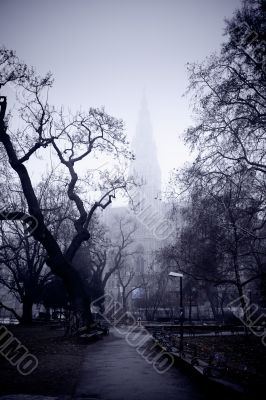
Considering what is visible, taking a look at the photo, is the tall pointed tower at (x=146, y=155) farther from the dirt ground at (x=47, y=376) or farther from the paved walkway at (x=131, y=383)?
the paved walkway at (x=131, y=383)

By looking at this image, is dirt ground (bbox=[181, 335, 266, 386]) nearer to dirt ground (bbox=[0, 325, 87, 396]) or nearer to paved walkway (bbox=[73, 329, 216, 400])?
paved walkway (bbox=[73, 329, 216, 400])

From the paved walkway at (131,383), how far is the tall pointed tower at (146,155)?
93.4 metres

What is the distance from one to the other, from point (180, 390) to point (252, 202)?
1104 cm

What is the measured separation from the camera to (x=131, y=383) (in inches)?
294

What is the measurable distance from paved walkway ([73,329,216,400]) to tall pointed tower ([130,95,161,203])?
306 feet

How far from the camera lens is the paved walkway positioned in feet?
20.9

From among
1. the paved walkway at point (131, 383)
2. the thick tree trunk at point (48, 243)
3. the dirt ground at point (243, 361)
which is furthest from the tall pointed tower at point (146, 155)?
the paved walkway at point (131, 383)

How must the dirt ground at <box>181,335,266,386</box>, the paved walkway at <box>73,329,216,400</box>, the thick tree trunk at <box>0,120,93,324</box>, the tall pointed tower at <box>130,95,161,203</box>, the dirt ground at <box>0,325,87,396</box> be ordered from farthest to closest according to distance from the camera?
the tall pointed tower at <box>130,95,161,203</box>, the thick tree trunk at <box>0,120,93,324</box>, the dirt ground at <box>0,325,87,396</box>, the paved walkway at <box>73,329,216,400</box>, the dirt ground at <box>181,335,266,386</box>

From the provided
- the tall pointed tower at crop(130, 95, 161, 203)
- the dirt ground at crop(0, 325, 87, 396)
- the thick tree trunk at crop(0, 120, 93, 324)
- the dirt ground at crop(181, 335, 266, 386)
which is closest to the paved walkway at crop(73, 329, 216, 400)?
the dirt ground at crop(0, 325, 87, 396)

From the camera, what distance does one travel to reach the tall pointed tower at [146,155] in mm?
111625

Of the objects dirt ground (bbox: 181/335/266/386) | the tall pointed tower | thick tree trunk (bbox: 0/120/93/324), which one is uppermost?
the tall pointed tower

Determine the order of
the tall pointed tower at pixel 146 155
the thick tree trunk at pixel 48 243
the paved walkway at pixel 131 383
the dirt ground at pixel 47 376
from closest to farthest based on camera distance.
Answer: the paved walkway at pixel 131 383 → the dirt ground at pixel 47 376 → the thick tree trunk at pixel 48 243 → the tall pointed tower at pixel 146 155

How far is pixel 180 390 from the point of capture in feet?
22.3

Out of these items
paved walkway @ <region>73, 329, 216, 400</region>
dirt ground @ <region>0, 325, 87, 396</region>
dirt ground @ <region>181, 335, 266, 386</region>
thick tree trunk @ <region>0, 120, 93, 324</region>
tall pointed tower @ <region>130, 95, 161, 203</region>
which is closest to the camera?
dirt ground @ <region>181, 335, 266, 386</region>
